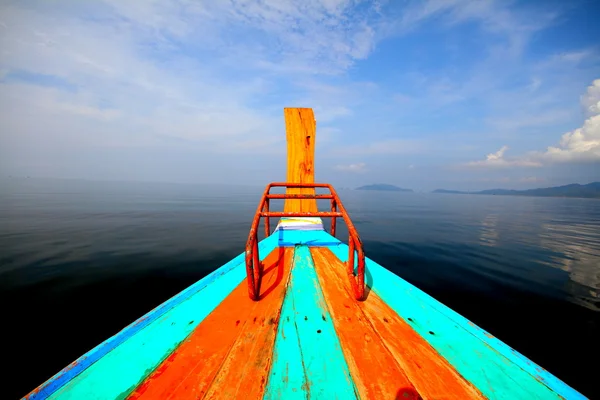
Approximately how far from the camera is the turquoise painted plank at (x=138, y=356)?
123 cm

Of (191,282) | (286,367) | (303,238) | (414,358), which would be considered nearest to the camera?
(286,367)

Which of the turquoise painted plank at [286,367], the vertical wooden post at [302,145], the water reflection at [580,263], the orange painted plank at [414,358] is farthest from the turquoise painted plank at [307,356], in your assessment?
the water reflection at [580,263]

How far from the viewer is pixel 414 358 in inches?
58.7

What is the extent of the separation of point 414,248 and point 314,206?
553 centimetres

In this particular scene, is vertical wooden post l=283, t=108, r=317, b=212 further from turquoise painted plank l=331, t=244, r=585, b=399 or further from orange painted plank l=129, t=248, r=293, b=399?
turquoise painted plank l=331, t=244, r=585, b=399

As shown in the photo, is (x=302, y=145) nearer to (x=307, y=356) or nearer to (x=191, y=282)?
(x=191, y=282)

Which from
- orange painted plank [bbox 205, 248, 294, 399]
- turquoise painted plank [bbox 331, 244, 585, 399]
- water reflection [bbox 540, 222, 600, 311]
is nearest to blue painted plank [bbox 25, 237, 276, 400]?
orange painted plank [bbox 205, 248, 294, 399]

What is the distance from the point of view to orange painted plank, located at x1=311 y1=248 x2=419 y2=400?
124 centimetres

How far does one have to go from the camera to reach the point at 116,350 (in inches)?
59.7

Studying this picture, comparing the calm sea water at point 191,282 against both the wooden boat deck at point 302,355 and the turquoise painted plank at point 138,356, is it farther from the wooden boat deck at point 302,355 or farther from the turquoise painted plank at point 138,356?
the wooden boat deck at point 302,355

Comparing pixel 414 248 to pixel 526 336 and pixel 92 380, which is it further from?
pixel 92 380

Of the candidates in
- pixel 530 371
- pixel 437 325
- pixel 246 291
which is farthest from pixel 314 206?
pixel 530 371

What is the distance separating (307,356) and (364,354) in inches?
16.2

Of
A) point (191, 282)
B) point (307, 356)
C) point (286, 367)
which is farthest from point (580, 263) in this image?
point (191, 282)
